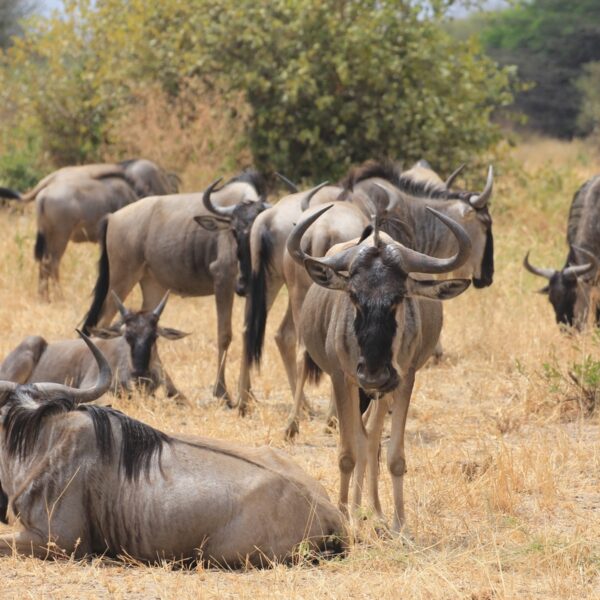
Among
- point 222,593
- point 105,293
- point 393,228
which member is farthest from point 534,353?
point 222,593

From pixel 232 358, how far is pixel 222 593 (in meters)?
5.40

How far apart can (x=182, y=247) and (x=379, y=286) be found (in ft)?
14.4

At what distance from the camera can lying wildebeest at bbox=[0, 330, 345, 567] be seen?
459 cm

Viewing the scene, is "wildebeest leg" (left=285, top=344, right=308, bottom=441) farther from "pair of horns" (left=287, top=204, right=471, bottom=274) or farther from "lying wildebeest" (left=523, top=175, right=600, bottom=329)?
"lying wildebeest" (left=523, top=175, right=600, bottom=329)

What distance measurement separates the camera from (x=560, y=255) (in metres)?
13.0

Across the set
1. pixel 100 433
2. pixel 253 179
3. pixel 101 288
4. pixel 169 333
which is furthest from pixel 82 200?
pixel 100 433

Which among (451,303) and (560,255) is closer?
(451,303)

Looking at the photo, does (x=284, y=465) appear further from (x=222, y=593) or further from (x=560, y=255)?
(x=560, y=255)

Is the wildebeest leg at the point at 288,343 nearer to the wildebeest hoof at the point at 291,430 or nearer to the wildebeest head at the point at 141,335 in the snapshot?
the wildebeest head at the point at 141,335

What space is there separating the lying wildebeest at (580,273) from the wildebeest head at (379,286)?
4965 mm

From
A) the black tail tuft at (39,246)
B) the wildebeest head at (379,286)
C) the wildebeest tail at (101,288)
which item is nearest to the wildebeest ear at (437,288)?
the wildebeest head at (379,286)

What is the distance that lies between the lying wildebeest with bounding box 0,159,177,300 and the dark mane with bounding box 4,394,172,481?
7.04 meters

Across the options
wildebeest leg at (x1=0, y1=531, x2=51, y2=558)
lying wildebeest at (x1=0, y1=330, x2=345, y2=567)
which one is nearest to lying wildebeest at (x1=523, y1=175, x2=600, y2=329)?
lying wildebeest at (x1=0, y1=330, x2=345, y2=567)

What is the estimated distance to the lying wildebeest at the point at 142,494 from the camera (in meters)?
4.59
